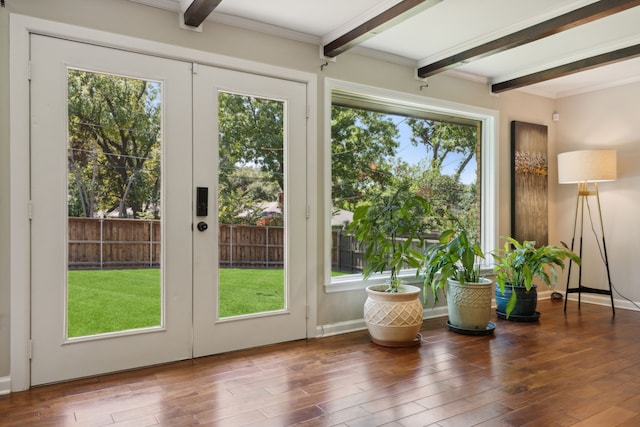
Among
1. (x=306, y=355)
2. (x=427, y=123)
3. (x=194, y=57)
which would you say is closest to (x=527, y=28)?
(x=427, y=123)

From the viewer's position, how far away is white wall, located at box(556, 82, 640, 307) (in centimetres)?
484

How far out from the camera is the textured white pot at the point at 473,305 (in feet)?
12.4

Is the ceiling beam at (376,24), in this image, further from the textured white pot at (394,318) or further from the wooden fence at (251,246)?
the textured white pot at (394,318)

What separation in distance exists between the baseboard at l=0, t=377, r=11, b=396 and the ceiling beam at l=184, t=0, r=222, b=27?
2.52 meters

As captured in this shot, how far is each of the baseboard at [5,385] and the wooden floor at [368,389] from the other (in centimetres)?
7

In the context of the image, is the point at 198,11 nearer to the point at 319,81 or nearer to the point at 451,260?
the point at 319,81

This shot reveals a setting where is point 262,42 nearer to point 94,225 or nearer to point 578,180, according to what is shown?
point 94,225

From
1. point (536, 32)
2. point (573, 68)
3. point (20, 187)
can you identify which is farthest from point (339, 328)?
point (573, 68)

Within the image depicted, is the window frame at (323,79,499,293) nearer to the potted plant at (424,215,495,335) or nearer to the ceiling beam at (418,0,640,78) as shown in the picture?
the ceiling beam at (418,0,640,78)

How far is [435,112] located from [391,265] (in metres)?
1.90

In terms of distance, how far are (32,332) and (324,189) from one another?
7.48 feet

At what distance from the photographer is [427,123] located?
15.0ft

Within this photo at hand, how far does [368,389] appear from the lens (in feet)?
8.50

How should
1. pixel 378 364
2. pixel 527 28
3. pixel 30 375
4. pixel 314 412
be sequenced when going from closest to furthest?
pixel 314 412 → pixel 30 375 → pixel 378 364 → pixel 527 28
